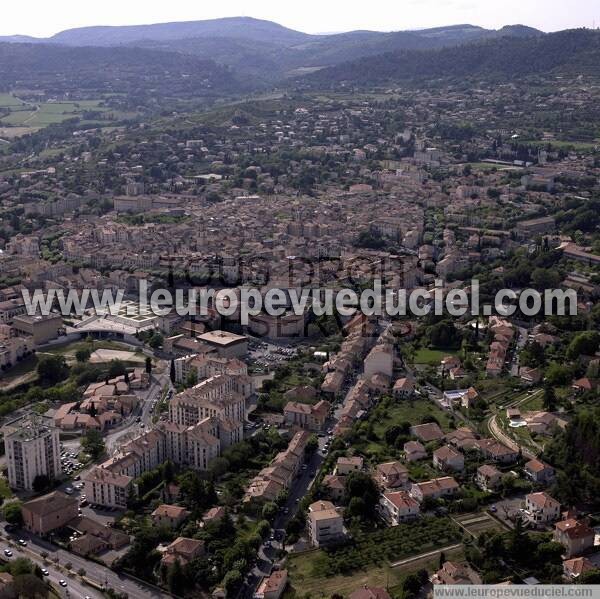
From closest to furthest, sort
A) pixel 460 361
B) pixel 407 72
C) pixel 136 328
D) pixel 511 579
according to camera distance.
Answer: pixel 511 579
pixel 460 361
pixel 136 328
pixel 407 72

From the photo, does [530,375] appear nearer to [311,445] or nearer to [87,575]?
[311,445]

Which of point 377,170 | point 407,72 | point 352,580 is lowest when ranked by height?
point 352,580

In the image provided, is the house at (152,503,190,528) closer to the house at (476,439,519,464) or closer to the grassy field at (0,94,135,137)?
the house at (476,439,519,464)

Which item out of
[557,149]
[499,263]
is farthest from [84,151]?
[499,263]

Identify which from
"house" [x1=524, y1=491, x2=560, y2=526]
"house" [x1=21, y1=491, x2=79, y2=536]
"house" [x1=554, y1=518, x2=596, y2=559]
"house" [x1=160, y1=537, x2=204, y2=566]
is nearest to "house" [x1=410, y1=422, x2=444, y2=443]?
"house" [x1=524, y1=491, x2=560, y2=526]

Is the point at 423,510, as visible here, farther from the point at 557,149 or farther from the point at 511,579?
the point at 557,149
